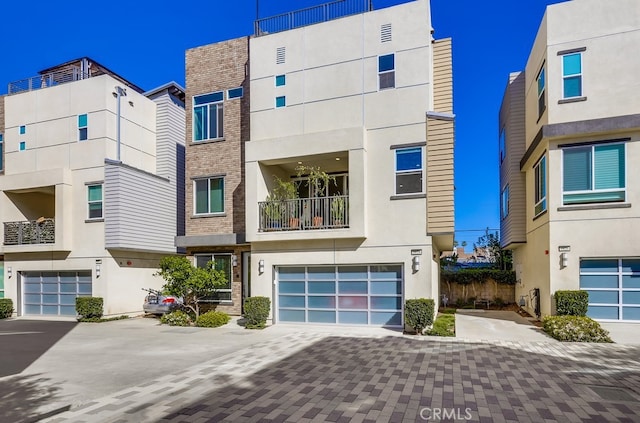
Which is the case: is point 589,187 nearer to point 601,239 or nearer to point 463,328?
point 601,239

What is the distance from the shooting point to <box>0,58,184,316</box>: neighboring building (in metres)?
16.8

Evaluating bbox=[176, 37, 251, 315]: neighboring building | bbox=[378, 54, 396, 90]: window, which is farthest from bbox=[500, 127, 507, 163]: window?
bbox=[176, 37, 251, 315]: neighboring building

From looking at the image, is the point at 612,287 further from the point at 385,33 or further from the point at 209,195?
the point at 209,195

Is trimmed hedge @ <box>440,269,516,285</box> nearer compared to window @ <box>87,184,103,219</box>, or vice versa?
window @ <box>87,184,103,219</box>

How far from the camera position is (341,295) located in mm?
13258

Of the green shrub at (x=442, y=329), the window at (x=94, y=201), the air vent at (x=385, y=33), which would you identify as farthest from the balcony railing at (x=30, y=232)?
the green shrub at (x=442, y=329)

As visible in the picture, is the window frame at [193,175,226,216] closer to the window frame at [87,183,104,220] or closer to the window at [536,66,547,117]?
the window frame at [87,183,104,220]

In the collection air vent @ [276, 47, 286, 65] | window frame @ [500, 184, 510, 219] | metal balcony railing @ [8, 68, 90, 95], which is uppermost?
metal balcony railing @ [8, 68, 90, 95]

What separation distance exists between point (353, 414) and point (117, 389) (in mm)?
4076

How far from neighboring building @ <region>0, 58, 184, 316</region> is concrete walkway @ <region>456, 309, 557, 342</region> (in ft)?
42.8

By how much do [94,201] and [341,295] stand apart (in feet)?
37.3

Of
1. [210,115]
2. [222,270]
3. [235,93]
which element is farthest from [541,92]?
[222,270]

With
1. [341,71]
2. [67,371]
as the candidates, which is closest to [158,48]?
[341,71]

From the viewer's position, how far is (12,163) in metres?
19.0
